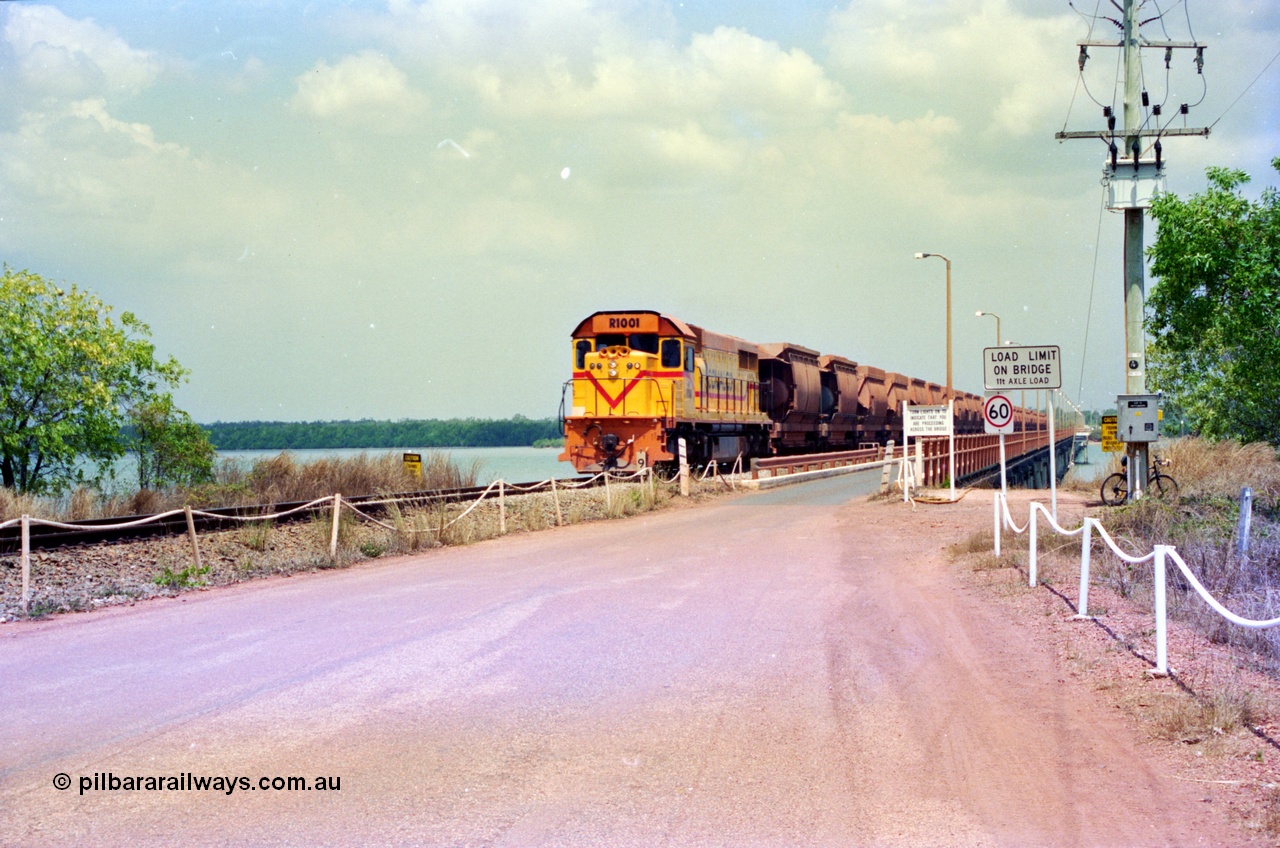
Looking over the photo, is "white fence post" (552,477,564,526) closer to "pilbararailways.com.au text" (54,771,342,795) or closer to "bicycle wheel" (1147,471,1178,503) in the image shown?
"bicycle wheel" (1147,471,1178,503)

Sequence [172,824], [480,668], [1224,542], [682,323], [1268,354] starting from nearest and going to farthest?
[172,824], [480,668], [1224,542], [1268,354], [682,323]

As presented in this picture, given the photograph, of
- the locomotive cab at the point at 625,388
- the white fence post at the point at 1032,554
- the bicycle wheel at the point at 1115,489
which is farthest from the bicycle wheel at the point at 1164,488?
the locomotive cab at the point at 625,388

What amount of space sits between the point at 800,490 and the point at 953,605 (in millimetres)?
18431

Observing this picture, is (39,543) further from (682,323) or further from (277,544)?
(682,323)

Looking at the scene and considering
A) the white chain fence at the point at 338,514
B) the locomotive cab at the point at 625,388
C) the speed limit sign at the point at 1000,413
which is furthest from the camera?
the locomotive cab at the point at 625,388

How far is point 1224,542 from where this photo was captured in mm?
13336

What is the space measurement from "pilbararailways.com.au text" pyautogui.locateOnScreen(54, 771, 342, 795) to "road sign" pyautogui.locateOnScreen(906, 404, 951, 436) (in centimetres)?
2201

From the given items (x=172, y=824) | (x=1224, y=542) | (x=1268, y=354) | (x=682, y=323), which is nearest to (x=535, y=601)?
(x=172, y=824)

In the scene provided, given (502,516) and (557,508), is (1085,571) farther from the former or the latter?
(557,508)

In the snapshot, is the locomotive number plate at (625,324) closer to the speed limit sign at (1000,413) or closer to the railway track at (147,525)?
the railway track at (147,525)

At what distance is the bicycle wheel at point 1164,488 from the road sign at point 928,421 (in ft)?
17.0

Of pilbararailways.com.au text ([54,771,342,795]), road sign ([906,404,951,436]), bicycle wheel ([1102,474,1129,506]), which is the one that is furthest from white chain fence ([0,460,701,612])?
bicycle wheel ([1102,474,1129,506])

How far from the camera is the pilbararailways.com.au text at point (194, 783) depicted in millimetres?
5195

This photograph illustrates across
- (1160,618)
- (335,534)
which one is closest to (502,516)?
(335,534)
